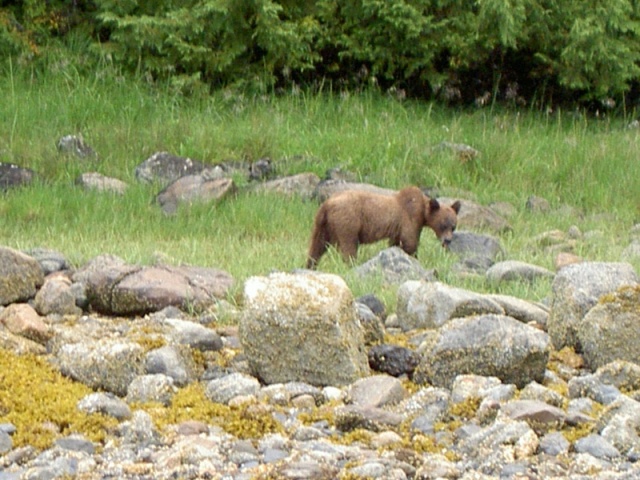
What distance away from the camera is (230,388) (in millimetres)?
5980

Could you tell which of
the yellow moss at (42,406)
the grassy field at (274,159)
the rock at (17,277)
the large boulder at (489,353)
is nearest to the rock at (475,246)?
the grassy field at (274,159)

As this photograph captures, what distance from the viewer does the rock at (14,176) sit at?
12789 mm

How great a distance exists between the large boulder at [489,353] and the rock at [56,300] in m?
2.58

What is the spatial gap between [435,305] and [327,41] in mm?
10174

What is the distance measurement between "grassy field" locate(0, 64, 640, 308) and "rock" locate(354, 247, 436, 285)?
0.67 ft

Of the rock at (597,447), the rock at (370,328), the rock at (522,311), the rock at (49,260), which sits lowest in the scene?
the rock at (49,260)

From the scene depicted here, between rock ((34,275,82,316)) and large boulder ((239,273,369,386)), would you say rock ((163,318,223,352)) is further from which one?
rock ((34,275,82,316))

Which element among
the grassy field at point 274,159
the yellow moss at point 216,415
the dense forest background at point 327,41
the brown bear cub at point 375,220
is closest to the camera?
the yellow moss at point 216,415

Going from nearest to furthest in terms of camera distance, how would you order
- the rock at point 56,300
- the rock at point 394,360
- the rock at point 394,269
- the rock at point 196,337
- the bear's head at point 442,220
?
the rock at point 394,360, the rock at point 196,337, the rock at point 56,300, the rock at point 394,269, the bear's head at point 442,220

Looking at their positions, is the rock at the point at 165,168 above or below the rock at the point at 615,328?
below

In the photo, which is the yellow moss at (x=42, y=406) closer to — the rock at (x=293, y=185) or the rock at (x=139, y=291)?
the rock at (x=139, y=291)

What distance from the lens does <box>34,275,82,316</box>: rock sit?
775 centimetres

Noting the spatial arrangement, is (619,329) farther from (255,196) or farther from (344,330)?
(255,196)

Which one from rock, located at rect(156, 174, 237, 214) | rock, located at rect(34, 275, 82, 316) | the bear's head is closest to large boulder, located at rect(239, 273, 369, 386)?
rock, located at rect(34, 275, 82, 316)
